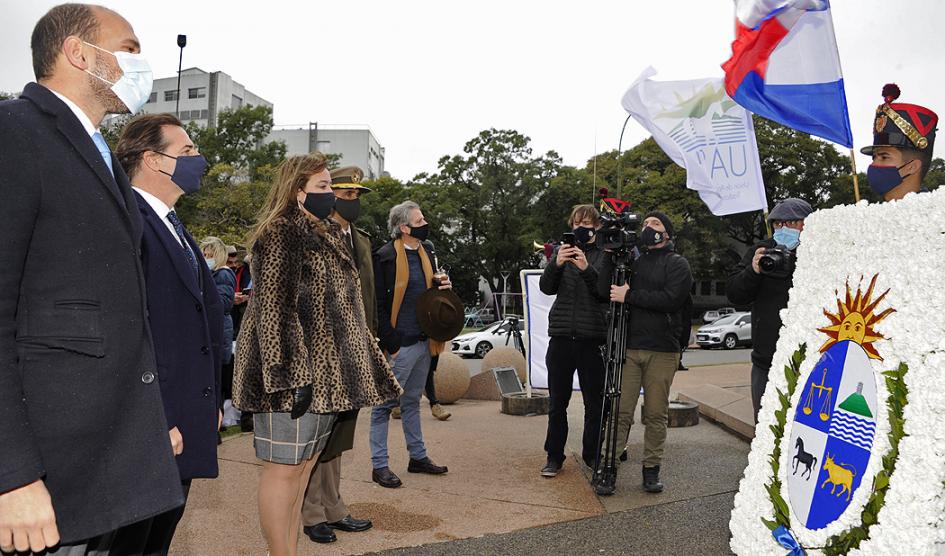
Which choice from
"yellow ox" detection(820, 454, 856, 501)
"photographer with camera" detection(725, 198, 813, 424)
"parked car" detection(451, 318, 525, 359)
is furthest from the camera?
"parked car" detection(451, 318, 525, 359)

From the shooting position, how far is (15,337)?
73.1 inches

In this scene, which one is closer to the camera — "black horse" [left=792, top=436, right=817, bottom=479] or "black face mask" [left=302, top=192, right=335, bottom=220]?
"black horse" [left=792, top=436, right=817, bottom=479]

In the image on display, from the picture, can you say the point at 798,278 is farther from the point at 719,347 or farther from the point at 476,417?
the point at 719,347

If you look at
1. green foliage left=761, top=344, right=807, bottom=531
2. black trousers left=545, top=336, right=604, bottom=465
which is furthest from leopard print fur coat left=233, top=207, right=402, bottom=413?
black trousers left=545, top=336, right=604, bottom=465

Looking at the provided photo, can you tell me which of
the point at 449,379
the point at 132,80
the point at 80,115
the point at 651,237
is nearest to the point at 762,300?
the point at 651,237

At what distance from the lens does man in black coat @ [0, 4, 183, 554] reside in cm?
180

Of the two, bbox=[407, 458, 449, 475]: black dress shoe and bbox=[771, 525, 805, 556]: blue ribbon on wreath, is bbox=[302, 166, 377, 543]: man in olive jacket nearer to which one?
bbox=[407, 458, 449, 475]: black dress shoe

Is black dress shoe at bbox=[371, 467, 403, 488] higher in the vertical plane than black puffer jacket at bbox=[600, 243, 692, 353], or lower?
lower

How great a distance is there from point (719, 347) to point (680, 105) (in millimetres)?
23950

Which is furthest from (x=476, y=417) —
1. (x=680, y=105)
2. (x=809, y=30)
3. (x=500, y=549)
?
(x=809, y=30)

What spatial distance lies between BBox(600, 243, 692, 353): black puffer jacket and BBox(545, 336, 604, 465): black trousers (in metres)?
0.36

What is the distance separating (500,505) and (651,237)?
2.30 metres

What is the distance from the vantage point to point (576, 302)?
20.7ft

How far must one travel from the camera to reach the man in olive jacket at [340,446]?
438 cm
